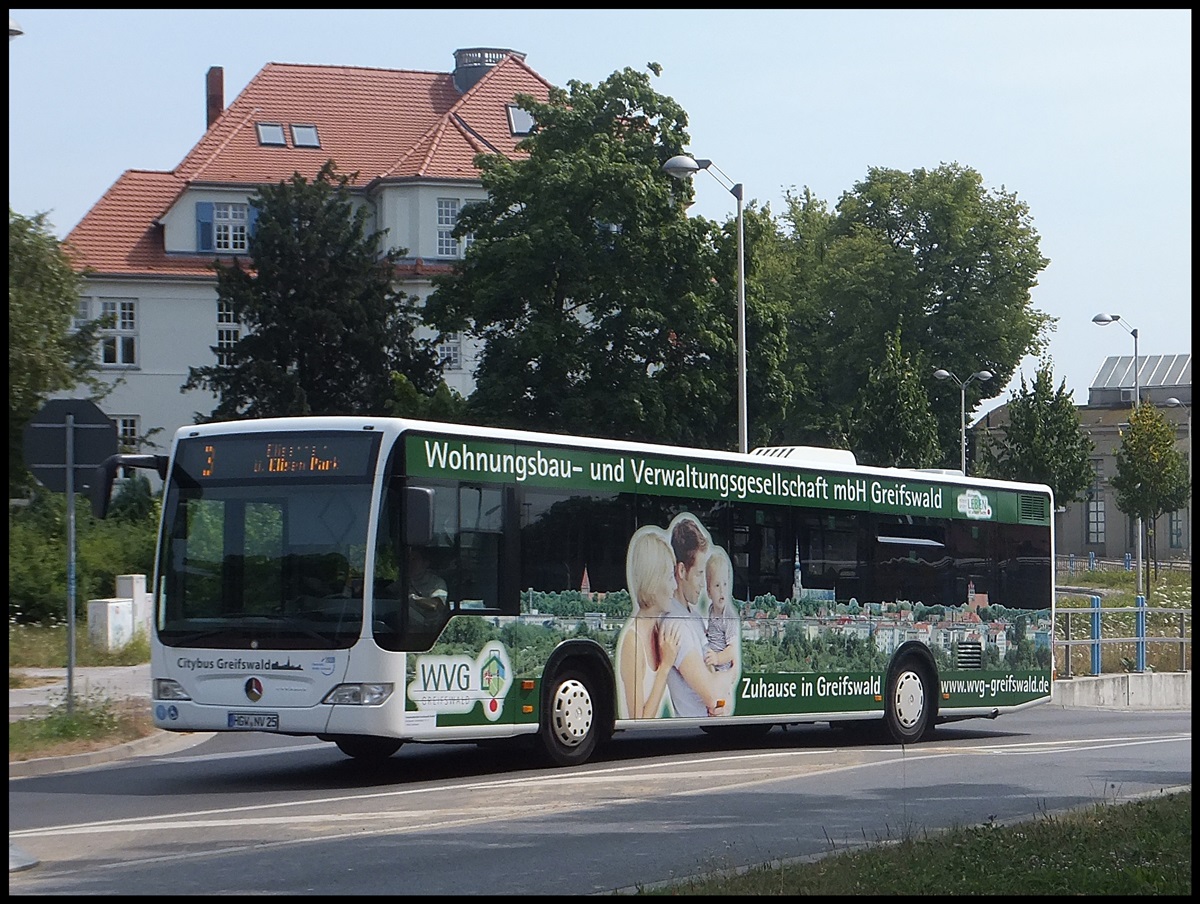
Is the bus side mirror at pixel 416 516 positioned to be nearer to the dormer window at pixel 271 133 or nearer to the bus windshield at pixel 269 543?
the bus windshield at pixel 269 543

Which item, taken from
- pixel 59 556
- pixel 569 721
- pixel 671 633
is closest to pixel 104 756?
pixel 569 721

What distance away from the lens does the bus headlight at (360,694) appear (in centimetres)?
1352

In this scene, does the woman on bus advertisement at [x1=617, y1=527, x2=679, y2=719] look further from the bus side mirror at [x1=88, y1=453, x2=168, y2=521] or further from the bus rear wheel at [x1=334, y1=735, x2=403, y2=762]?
the bus side mirror at [x1=88, y1=453, x2=168, y2=521]

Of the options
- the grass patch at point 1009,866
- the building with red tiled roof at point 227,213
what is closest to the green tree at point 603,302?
the building with red tiled roof at point 227,213

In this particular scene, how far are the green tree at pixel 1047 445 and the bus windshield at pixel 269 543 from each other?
152 feet

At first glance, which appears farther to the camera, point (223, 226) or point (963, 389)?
point (223, 226)

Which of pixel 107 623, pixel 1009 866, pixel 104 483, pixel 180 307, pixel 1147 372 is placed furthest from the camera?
pixel 1147 372

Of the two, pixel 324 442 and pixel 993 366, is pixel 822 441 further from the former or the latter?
pixel 324 442

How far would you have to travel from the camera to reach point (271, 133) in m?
66.3

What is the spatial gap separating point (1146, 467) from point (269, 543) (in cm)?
4315

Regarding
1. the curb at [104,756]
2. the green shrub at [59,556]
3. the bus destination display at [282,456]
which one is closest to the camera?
the bus destination display at [282,456]

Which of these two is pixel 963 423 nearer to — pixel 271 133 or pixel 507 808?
pixel 271 133

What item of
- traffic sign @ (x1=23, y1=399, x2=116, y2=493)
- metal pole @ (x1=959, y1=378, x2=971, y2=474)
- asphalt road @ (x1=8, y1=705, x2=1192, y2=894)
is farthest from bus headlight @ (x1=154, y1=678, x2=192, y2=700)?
metal pole @ (x1=959, y1=378, x2=971, y2=474)

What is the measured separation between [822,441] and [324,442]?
53487 millimetres
